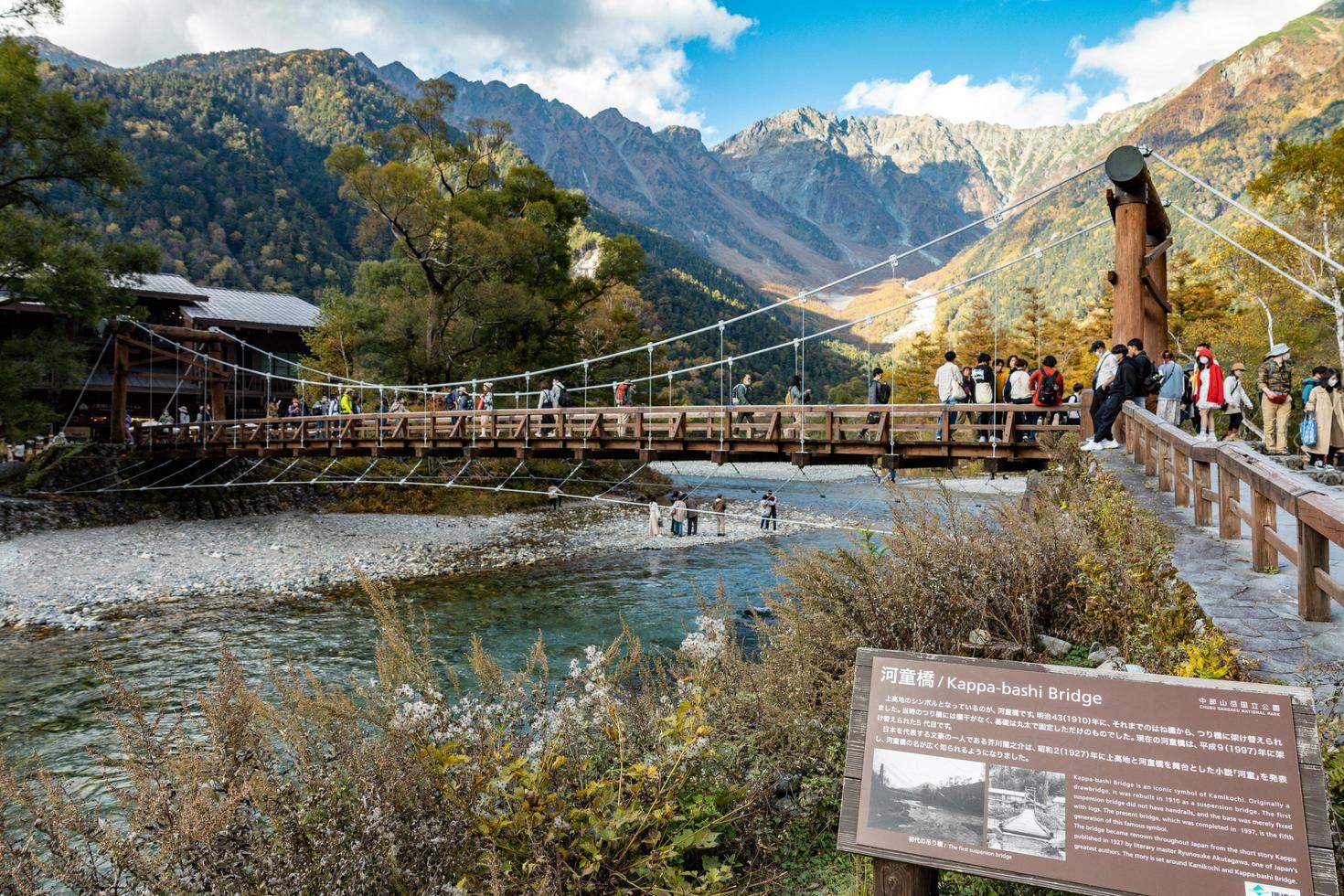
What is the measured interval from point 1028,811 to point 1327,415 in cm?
924

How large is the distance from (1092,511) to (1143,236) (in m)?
4.10

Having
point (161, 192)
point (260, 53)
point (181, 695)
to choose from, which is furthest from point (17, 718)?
point (260, 53)

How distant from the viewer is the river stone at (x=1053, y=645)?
4.14 meters

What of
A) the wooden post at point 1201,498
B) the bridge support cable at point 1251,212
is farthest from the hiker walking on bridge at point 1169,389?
the wooden post at point 1201,498

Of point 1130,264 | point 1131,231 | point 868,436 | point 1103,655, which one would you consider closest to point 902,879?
point 1103,655

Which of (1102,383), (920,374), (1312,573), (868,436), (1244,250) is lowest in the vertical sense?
(1312,573)

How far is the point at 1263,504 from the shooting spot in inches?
158

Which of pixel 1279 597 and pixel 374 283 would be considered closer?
pixel 1279 597

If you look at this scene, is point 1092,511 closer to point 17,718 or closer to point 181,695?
point 181,695

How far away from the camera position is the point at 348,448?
17.3 m

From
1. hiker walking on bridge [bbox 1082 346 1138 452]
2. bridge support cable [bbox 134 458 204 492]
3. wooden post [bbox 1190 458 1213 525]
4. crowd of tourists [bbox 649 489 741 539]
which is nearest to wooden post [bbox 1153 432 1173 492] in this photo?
wooden post [bbox 1190 458 1213 525]

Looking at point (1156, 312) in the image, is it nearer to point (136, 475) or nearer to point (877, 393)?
point (877, 393)

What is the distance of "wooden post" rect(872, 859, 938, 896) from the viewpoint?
1.99 meters

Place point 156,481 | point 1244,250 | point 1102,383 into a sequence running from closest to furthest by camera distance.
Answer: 1. point 1244,250
2. point 1102,383
3. point 156,481
